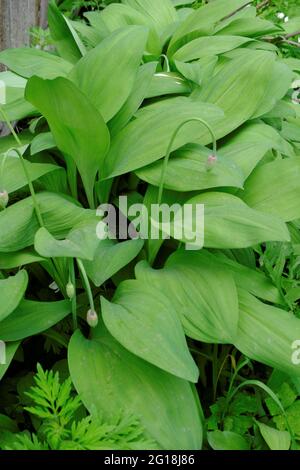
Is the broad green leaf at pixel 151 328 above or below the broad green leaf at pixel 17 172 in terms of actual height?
below

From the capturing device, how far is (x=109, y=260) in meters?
1.35

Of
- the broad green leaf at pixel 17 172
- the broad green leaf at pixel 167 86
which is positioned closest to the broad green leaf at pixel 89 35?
the broad green leaf at pixel 167 86

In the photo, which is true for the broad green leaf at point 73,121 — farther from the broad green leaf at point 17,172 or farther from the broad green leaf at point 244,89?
the broad green leaf at point 244,89

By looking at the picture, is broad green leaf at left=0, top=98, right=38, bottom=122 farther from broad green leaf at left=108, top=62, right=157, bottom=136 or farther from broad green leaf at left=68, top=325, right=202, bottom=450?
broad green leaf at left=68, top=325, right=202, bottom=450

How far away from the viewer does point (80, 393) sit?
114 centimetres

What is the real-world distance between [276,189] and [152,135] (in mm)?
372

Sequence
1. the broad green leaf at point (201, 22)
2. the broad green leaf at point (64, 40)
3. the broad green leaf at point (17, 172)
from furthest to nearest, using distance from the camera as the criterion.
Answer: the broad green leaf at point (201, 22) → the broad green leaf at point (64, 40) → the broad green leaf at point (17, 172)

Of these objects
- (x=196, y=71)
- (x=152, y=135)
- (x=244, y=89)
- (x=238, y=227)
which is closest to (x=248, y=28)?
(x=196, y=71)

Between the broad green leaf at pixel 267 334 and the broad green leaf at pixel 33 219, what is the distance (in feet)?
A: 1.49

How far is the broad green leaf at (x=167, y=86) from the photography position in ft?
6.13

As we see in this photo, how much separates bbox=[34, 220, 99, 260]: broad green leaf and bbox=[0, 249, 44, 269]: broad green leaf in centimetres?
18

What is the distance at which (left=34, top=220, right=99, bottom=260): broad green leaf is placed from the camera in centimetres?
106

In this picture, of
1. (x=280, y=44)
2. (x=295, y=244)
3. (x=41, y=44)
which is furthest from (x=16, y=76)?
(x=280, y=44)

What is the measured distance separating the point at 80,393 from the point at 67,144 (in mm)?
667
